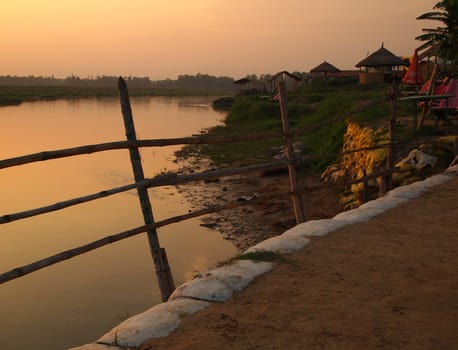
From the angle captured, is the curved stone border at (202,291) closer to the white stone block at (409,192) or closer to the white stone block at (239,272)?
the white stone block at (239,272)

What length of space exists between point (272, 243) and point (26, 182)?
393 inches

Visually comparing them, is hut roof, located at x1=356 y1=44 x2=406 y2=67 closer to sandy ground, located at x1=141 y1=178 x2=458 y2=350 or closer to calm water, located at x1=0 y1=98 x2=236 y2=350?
calm water, located at x1=0 y1=98 x2=236 y2=350

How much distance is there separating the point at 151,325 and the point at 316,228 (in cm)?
210

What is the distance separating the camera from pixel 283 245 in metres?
3.78

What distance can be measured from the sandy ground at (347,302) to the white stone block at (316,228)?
0.34 ft

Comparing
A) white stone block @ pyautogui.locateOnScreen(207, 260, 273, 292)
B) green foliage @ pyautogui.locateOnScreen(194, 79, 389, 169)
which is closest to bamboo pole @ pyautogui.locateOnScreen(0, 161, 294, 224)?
white stone block @ pyautogui.locateOnScreen(207, 260, 273, 292)

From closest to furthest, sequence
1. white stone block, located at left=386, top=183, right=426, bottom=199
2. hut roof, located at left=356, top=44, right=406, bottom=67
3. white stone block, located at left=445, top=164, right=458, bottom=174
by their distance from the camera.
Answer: white stone block, located at left=386, top=183, right=426, bottom=199
white stone block, located at left=445, top=164, right=458, bottom=174
hut roof, located at left=356, top=44, right=406, bottom=67

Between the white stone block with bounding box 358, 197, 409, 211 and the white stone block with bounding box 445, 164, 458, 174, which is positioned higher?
the white stone block with bounding box 358, 197, 409, 211

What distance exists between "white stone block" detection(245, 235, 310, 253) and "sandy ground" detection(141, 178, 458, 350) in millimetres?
65

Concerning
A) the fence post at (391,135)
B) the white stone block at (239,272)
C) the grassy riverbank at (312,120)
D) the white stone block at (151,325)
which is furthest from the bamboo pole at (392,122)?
the white stone block at (151,325)

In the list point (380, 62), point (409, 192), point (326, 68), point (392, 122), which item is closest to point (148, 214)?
point (409, 192)

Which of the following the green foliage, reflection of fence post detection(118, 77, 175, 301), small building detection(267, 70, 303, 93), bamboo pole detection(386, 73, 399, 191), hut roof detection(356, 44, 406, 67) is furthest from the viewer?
small building detection(267, 70, 303, 93)

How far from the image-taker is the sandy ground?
93.1 inches

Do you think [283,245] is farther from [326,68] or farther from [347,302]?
[326,68]
